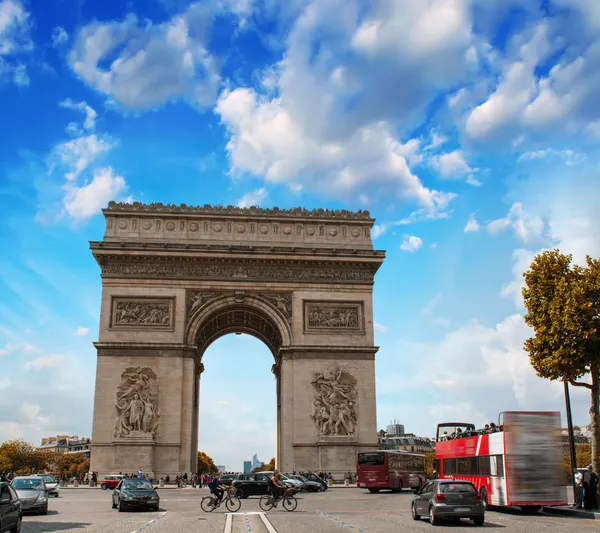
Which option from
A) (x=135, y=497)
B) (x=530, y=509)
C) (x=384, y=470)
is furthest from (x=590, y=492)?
(x=384, y=470)

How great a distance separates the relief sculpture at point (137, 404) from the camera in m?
41.3

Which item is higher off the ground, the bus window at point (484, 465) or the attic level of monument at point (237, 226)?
the attic level of monument at point (237, 226)

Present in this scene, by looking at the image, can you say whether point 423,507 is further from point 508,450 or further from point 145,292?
point 145,292

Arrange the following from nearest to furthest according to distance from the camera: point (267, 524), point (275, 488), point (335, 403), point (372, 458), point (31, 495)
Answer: point (267, 524) → point (31, 495) → point (275, 488) → point (372, 458) → point (335, 403)

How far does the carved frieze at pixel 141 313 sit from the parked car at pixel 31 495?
773 inches

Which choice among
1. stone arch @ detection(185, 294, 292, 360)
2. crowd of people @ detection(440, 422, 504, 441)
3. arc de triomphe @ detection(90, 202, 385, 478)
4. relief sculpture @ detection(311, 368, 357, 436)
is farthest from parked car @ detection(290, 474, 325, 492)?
stone arch @ detection(185, 294, 292, 360)

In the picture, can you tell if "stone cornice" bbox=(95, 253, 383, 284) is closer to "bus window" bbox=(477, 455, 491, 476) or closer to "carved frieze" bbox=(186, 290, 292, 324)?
"carved frieze" bbox=(186, 290, 292, 324)

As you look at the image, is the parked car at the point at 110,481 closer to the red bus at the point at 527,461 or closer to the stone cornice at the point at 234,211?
the stone cornice at the point at 234,211

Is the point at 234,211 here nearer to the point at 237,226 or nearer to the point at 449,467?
the point at 237,226

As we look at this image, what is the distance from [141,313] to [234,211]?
9.18 m

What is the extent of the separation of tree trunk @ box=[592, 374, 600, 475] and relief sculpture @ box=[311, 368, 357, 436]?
2092 centimetres

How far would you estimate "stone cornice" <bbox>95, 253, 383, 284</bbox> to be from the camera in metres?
44.4

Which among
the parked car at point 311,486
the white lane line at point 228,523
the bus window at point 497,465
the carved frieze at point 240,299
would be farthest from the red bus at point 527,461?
the carved frieze at point 240,299

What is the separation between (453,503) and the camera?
18.7m
